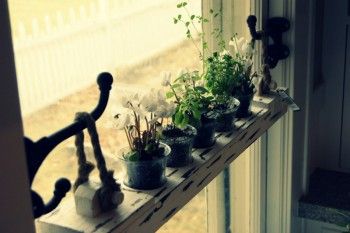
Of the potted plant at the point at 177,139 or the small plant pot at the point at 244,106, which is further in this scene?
the small plant pot at the point at 244,106

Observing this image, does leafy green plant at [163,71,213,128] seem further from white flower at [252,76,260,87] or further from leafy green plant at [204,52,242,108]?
white flower at [252,76,260,87]

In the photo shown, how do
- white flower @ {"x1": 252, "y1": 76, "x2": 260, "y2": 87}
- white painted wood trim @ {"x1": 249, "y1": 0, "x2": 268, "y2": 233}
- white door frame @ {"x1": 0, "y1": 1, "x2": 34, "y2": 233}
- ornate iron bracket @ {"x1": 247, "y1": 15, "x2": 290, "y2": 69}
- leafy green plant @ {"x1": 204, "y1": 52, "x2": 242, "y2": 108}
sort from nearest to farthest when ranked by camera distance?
white door frame @ {"x1": 0, "y1": 1, "x2": 34, "y2": 233} → leafy green plant @ {"x1": 204, "y1": 52, "x2": 242, "y2": 108} → white flower @ {"x1": 252, "y1": 76, "x2": 260, "y2": 87} → ornate iron bracket @ {"x1": 247, "y1": 15, "x2": 290, "y2": 69} → white painted wood trim @ {"x1": 249, "y1": 0, "x2": 268, "y2": 233}

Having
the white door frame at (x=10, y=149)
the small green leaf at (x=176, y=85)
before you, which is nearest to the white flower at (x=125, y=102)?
the small green leaf at (x=176, y=85)

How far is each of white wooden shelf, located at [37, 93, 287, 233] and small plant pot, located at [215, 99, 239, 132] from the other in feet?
0.06

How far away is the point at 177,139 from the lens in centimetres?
129

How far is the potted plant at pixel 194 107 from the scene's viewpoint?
1323 millimetres

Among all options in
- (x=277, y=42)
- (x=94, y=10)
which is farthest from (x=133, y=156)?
(x=277, y=42)

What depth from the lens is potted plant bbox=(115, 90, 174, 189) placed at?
1.15 meters

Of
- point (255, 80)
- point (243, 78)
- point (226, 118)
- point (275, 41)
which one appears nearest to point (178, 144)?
point (226, 118)

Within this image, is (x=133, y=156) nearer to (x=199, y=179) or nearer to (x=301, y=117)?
(x=199, y=179)

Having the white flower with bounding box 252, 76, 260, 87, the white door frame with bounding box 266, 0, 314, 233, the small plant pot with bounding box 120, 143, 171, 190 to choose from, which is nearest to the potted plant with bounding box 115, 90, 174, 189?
the small plant pot with bounding box 120, 143, 171, 190

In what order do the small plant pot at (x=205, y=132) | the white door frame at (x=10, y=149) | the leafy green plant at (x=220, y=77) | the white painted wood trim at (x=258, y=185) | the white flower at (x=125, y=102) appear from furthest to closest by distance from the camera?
the white painted wood trim at (x=258, y=185), the leafy green plant at (x=220, y=77), the small plant pot at (x=205, y=132), the white flower at (x=125, y=102), the white door frame at (x=10, y=149)

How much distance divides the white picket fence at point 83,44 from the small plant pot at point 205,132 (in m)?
0.23

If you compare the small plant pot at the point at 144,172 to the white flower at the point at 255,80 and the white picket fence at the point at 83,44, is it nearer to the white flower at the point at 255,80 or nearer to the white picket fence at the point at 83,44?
the white picket fence at the point at 83,44
